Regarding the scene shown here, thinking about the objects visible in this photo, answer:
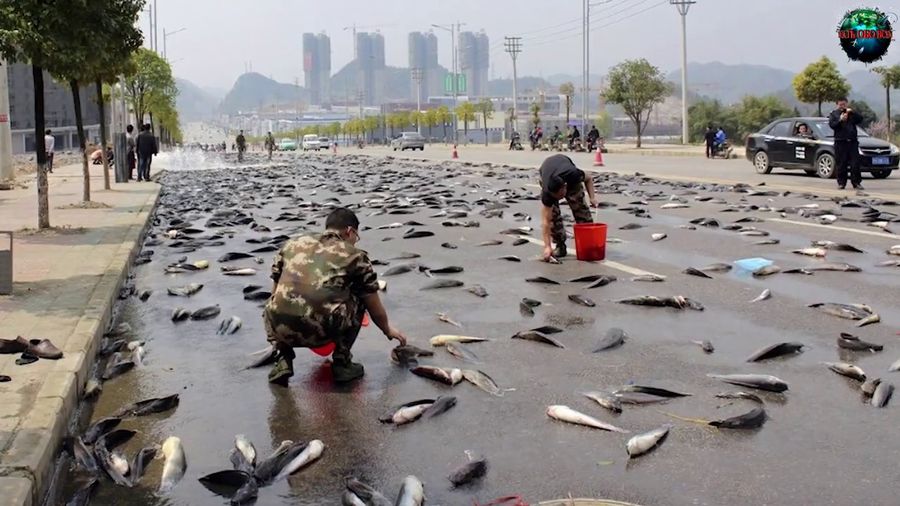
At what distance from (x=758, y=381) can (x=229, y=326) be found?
4289 millimetres

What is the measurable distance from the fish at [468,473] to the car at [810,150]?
68.0 feet

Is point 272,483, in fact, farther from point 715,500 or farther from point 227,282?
point 227,282

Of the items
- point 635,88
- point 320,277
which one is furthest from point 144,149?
point 635,88

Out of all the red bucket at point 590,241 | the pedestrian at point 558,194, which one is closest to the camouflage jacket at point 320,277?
the pedestrian at point 558,194

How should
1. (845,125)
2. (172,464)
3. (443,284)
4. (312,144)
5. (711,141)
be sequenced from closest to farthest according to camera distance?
(172,464) → (443,284) → (845,125) → (711,141) → (312,144)

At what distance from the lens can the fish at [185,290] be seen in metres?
9.73

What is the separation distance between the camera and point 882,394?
5.53m

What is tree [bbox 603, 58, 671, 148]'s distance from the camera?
2506 inches

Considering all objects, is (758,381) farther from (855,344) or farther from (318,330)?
(318,330)

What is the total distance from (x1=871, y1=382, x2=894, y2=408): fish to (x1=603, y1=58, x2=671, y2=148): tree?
193ft

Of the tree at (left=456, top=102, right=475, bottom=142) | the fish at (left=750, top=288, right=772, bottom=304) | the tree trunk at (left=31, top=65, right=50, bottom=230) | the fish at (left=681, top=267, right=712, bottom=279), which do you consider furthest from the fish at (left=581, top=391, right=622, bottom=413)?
the tree at (left=456, top=102, right=475, bottom=142)

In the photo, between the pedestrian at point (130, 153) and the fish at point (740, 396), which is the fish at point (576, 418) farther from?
the pedestrian at point (130, 153)

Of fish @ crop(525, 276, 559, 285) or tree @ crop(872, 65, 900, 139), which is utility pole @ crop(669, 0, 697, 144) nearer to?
tree @ crop(872, 65, 900, 139)

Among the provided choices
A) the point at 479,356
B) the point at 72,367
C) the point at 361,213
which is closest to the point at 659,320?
the point at 479,356
